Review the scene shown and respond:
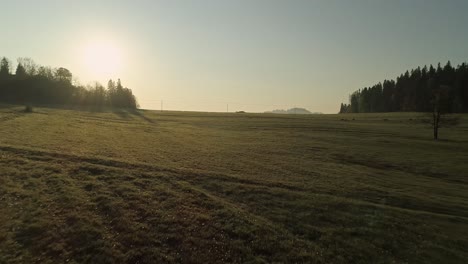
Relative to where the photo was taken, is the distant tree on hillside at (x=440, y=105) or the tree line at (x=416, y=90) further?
the tree line at (x=416, y=90)

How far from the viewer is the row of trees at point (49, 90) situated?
12608cm

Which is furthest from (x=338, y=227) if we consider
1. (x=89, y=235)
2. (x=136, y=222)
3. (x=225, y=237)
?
(x=89, y=235)

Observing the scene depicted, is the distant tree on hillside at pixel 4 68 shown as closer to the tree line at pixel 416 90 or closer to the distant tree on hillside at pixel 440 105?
the distant tree on hillside at pixel 440 105

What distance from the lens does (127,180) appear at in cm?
2639

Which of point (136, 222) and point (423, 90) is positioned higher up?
point (423, 90)

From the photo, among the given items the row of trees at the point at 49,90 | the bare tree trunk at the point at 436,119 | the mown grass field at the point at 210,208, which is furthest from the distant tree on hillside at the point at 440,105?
the row of trees at the point at 49,90

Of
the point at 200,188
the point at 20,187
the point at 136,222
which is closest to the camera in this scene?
the point at 136,222

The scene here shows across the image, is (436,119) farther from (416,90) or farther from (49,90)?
(49,90)

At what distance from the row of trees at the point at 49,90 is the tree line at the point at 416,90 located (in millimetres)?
128061

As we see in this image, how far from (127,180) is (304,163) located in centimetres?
2109

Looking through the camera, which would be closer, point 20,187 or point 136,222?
point 136,222

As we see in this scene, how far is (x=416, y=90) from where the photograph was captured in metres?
162

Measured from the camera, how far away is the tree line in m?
146

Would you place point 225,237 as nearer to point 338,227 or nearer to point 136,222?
point 136,222
